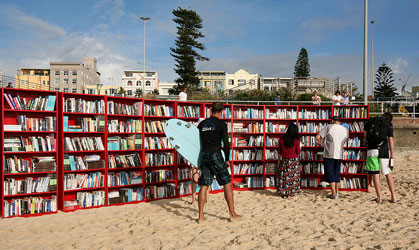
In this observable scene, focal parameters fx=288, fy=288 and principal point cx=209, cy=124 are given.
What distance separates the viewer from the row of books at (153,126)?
640 centimetres

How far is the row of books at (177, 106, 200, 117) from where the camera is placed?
688 cm

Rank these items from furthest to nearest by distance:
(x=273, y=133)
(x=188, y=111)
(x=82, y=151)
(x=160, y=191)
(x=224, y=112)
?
(x=273, y=133), (x=224, y=112), (x=188, y=111), (x=160, y=191), (x=82, y=151)

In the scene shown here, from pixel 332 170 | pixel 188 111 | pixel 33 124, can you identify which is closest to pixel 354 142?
pixel 332 170

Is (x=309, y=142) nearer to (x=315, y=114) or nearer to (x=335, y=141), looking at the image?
(x=315, y=114)

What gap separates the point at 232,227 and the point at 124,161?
9.69ft

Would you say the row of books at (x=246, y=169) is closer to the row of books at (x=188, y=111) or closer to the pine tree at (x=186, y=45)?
the row of books at (x=188, y=111)

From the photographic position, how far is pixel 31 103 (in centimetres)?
518

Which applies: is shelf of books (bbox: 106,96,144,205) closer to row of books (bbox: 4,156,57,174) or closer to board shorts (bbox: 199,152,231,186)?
row of books (bbox: 4,156,57,174)

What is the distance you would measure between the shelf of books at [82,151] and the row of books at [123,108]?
0.48 feet

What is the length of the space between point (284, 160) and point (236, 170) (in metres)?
1.44

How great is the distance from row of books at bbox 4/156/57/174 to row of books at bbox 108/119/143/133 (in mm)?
1235

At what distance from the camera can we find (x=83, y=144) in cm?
562

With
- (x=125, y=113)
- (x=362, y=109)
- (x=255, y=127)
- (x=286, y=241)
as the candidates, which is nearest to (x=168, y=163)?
(x=125, y=113)

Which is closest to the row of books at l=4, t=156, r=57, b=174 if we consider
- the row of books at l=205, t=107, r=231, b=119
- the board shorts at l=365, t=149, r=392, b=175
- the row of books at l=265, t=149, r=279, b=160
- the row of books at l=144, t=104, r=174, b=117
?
the row of books at l=144, t=104, r=174, b=117
